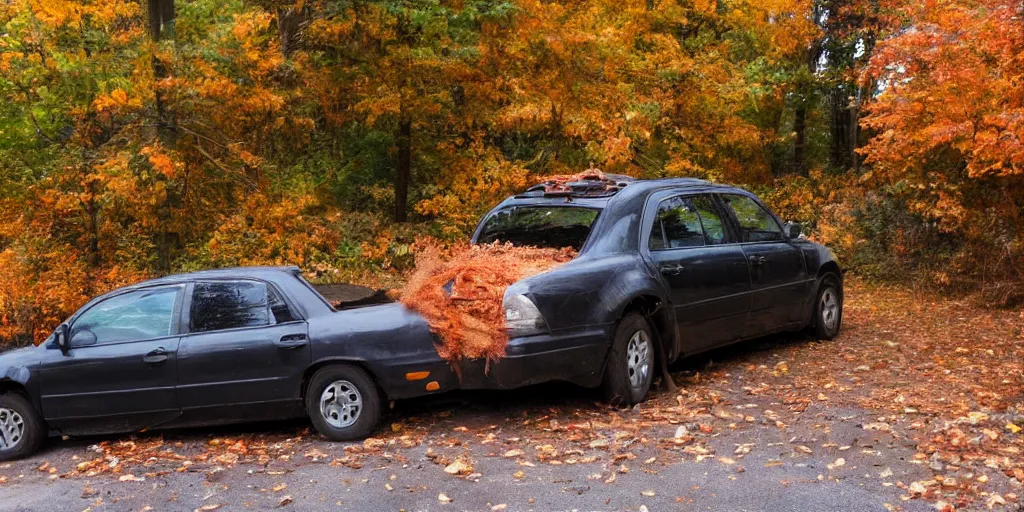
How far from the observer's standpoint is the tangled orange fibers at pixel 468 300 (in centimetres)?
650

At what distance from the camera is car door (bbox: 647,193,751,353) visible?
764cm

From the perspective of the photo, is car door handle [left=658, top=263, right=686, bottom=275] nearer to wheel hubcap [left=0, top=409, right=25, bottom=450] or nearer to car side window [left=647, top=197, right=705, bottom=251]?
car side window [left=647, top=197, right=705, bottom=251]

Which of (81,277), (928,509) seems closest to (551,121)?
(81,277)

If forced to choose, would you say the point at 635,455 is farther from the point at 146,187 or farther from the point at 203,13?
the point at 203,13

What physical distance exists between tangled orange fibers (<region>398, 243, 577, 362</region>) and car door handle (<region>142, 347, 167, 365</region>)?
75.8 inches

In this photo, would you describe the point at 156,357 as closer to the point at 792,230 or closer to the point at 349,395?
the point at 349,395

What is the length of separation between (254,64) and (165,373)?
850 cm

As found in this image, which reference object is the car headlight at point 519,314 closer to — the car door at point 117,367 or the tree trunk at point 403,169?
the car door at point 117,367

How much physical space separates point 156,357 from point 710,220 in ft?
16.3

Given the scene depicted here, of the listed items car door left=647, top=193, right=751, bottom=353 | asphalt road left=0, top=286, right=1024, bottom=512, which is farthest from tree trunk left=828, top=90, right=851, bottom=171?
car door left=647, top=193, right=751, bottom=353

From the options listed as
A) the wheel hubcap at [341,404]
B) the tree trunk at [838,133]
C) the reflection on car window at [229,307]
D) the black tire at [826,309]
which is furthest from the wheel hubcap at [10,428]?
the tree trunk at [838,133]

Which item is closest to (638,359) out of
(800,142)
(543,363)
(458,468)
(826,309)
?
(543,363)

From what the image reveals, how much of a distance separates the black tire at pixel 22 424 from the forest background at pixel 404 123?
255 inches

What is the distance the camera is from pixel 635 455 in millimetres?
5949
